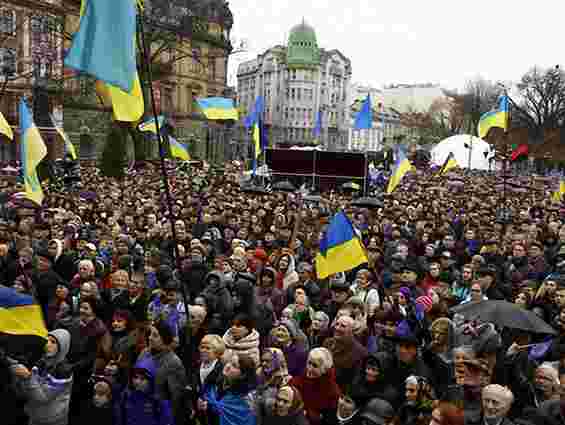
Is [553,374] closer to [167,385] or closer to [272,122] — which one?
[167,385]

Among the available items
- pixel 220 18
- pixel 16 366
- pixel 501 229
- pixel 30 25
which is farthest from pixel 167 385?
pixel 220 18

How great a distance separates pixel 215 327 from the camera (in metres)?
6.16

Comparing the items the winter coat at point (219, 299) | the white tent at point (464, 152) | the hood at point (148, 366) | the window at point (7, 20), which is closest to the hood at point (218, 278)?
the winter coat at point (219, 299)

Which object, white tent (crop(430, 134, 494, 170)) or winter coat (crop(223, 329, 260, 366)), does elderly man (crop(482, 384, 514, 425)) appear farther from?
white tent (crop(430, 134, 494, 170))

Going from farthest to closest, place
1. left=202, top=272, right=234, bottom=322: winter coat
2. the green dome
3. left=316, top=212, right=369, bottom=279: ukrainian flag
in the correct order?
the green dome → left=316, top=212, right=369, bottom=279: ukrainian flag → left=202, top=272, right=234, bottom=322: winter coat

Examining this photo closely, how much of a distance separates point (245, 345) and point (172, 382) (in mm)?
672

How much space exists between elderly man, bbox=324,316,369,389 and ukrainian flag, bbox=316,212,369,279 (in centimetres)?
146

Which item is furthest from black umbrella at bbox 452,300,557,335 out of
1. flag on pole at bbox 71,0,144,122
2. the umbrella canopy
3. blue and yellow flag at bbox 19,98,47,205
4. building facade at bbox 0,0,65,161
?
building facade at bbox 0,0,65,161

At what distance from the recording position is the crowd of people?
4496 mm

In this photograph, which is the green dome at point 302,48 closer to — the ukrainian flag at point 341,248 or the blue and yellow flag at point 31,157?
the blue and yellow flag at point 31,157

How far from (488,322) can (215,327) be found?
2.58m

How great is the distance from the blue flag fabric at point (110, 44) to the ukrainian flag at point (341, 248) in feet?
10.4

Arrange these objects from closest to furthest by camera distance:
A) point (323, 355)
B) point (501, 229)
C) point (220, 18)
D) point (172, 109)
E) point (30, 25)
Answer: point (323, 355) → point (501, 229) → point (30, 25) → point (220, 18) → point (172, 109)

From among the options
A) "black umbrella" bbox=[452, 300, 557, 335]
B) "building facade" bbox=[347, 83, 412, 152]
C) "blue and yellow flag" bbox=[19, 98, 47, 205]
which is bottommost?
"black umbrella" bbox=[452, 300, 557, 335]
